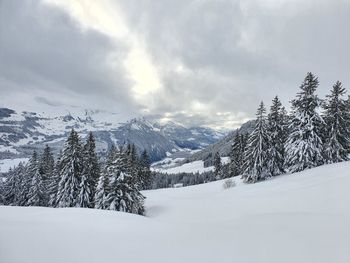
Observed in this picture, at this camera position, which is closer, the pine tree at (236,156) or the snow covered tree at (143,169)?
the pine tree at (236,156)

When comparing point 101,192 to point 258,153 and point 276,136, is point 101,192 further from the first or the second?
point 276,136

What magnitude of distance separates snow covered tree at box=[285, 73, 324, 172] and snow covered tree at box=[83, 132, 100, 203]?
25254 millimetres

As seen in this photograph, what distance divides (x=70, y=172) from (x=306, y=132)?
2938 centimetres

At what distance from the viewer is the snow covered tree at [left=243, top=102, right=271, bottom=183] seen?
121 ft

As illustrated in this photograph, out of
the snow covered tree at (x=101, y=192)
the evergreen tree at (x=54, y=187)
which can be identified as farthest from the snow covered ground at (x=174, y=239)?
the evergreen tree at (x=54, y=187)

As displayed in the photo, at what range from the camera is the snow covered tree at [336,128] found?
32938 mm

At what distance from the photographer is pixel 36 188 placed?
41.8m

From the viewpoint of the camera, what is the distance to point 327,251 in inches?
327

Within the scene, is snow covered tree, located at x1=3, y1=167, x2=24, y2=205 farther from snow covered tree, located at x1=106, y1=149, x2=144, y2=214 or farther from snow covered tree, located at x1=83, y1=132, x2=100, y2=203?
snow covered tree, located at x1=106, y1=149, x2=144, y2=214

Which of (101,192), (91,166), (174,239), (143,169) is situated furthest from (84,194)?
(174,239)

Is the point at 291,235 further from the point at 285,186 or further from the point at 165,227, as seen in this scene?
the point at 285,186

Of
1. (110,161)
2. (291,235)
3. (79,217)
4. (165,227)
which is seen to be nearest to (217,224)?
(165,227)

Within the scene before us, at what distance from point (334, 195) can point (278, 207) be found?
3539mm

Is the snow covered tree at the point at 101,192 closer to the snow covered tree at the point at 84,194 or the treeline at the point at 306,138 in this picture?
the snow covered tree at the point at 84,194
